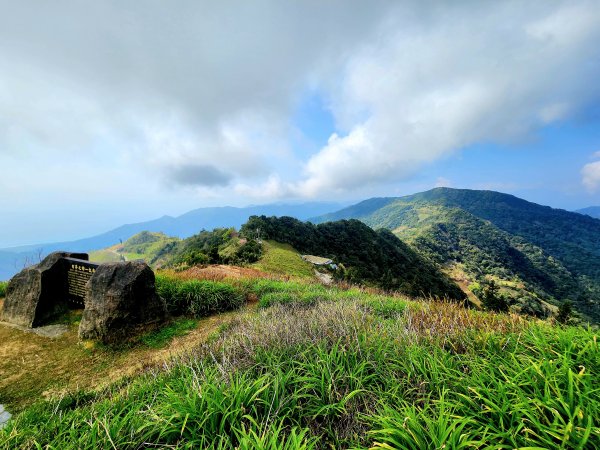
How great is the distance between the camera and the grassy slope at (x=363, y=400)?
2.33 meters

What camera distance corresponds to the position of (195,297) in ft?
32.4

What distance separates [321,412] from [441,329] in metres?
2.92

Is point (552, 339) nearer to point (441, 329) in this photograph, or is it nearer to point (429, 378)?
point (441, 329)

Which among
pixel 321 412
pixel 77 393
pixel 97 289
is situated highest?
pixel 97 289

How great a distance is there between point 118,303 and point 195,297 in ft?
9.02

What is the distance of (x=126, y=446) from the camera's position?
2.62m

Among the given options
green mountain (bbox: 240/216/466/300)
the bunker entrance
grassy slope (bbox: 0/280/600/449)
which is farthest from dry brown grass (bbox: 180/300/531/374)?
green mountain (bbox: 240/216/466/300)

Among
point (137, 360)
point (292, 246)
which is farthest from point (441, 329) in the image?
point (292, 246)

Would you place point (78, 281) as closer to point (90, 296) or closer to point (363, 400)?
point (90, 296)

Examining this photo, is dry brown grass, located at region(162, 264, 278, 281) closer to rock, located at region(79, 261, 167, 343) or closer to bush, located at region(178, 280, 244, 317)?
bush, located at region(178, 280, 244, 317)

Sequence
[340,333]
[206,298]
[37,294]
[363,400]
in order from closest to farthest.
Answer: [363,400]
[340,333]
[37,294]
[206,298]

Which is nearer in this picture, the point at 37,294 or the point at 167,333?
the point at 167,333

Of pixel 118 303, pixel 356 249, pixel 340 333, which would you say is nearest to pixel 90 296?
pixel 118 303

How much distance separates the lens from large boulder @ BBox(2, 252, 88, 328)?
26.7 ft
